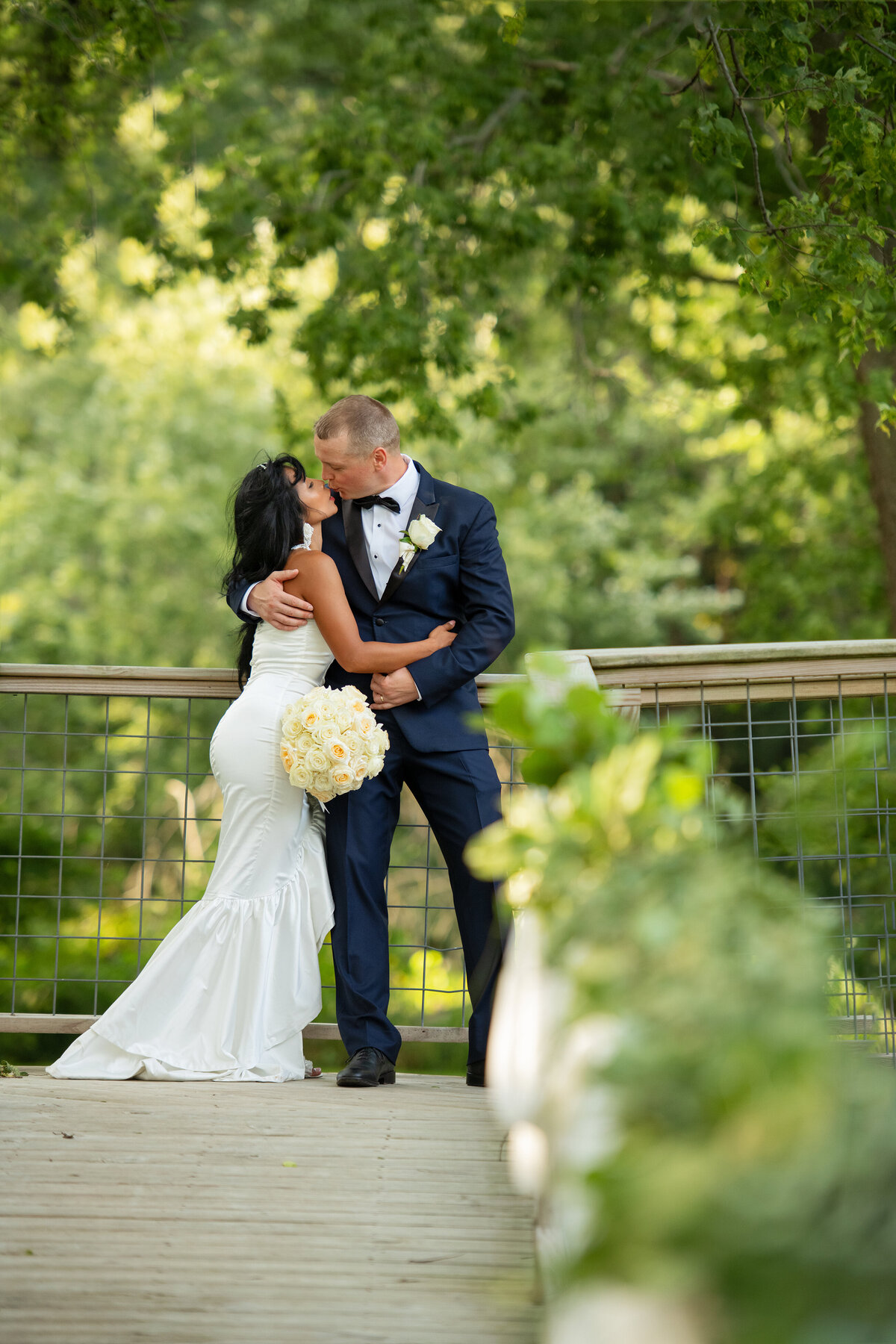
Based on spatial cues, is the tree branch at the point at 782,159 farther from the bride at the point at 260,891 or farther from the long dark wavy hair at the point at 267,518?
the bride at the point at 260,891

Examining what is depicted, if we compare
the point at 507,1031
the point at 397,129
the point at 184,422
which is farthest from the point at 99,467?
the point at 507,1031

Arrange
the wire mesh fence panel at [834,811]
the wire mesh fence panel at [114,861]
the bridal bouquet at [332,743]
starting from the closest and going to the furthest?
the wire mesh fence panel at [834,811]
the bridal bouquet at [332,743]
the wire mesh fence panel at [114,861]

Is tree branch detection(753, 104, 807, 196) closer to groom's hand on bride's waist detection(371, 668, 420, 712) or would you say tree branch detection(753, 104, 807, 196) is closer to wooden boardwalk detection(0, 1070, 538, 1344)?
groom's hand on bride's waist detection(371, 668, 420, 712)

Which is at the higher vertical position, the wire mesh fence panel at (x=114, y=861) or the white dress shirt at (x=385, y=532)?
the white dress shirt at (x=385, y=532)

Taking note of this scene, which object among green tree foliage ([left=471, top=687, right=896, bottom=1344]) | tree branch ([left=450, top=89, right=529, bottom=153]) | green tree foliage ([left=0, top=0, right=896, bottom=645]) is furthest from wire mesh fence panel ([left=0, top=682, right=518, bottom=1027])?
green tree foliage ([left=471, top=687, right=896, bottom=1344])

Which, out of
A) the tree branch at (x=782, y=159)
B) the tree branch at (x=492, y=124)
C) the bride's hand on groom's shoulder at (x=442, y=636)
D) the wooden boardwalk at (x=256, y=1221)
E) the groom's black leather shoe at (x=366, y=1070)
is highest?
the tree branch at (x=492, y=124)

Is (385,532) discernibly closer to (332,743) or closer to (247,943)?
(332,743)

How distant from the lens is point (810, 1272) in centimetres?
82

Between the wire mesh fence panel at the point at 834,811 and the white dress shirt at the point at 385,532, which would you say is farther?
the white dress shirt at the point at 385,532

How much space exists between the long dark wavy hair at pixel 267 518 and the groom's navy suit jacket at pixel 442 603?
122 mm

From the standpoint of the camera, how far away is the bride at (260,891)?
10.2 ft

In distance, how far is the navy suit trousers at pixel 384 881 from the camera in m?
3.12

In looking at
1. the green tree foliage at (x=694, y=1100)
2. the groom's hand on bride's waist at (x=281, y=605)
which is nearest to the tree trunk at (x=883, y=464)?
the groom's hand on bride's waist at (x=281, y=605)

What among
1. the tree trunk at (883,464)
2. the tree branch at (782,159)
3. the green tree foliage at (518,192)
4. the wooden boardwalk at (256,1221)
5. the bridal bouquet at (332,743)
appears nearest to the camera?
the wooden boardwalk at (256,1221)
